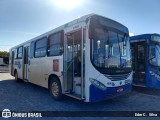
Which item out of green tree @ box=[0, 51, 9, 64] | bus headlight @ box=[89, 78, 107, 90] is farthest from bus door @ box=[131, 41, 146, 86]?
green tree @ box=[0, 51, 9, 64]

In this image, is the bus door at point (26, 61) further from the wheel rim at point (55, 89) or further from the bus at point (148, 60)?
the bus at point (148, 60)

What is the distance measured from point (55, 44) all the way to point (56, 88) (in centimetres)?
186

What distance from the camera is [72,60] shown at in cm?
658

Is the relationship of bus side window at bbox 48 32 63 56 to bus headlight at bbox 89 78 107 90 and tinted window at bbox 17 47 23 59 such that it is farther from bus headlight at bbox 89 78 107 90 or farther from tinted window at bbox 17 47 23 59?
tinted window at bbox 17 47 23 59

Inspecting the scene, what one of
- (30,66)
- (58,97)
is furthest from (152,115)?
(30,66)

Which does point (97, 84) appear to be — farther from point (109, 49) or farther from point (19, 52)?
point (19, 52)

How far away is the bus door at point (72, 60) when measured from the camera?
6.35 meters

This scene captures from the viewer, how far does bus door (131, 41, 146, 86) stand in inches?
359

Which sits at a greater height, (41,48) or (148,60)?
(41,48)

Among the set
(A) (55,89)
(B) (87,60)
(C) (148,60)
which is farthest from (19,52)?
(C) (148,60)

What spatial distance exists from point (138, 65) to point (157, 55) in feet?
3.90

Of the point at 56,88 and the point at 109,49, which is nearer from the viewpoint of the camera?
the point at 109,49

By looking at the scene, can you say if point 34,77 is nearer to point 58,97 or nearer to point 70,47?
point 58,97

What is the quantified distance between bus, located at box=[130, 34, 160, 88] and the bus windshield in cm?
254
